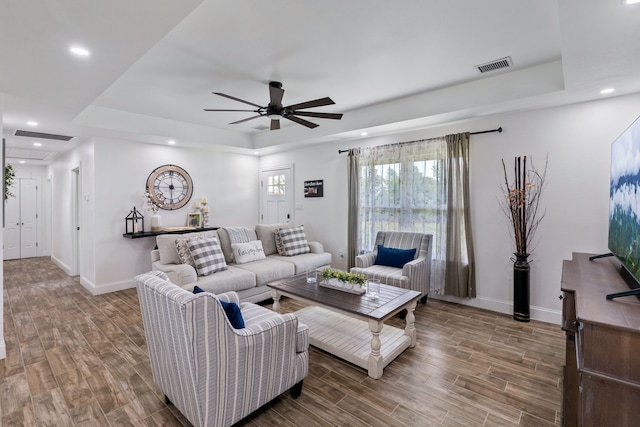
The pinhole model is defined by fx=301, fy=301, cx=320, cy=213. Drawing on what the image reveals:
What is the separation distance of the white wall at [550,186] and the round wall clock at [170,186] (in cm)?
416

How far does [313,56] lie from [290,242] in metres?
2.82

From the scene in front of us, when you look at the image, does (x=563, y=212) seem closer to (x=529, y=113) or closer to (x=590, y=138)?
(x=590, y=138)

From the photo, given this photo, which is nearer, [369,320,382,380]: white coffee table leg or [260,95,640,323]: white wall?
[369,320,382,380]: white coffee table leg

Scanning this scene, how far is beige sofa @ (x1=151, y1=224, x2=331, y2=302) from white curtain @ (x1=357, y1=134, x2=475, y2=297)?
44.1 inches

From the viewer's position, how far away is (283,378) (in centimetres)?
200

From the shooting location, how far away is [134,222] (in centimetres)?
480

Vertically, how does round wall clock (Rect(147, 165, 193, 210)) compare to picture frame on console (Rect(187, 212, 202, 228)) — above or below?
above

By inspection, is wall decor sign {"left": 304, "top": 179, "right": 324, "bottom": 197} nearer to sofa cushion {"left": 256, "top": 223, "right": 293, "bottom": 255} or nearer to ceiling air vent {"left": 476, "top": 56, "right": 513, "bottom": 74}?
sofa cushion {"left": 256, "top": 223, "right": 293, "bottom": 255}

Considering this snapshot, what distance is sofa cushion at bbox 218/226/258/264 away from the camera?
438cm

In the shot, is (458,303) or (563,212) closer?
(563,212)

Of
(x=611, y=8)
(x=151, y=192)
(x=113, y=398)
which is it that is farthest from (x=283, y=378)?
(x=151, y=192)

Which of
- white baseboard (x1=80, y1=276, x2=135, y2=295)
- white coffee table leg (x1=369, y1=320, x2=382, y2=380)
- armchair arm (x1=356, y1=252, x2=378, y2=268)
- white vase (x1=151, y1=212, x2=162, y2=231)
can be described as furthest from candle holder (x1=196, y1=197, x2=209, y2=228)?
white coffee table leg (x1=369, y1=320, x2=382, y2=380)

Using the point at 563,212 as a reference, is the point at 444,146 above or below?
above

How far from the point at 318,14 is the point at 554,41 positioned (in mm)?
1984
